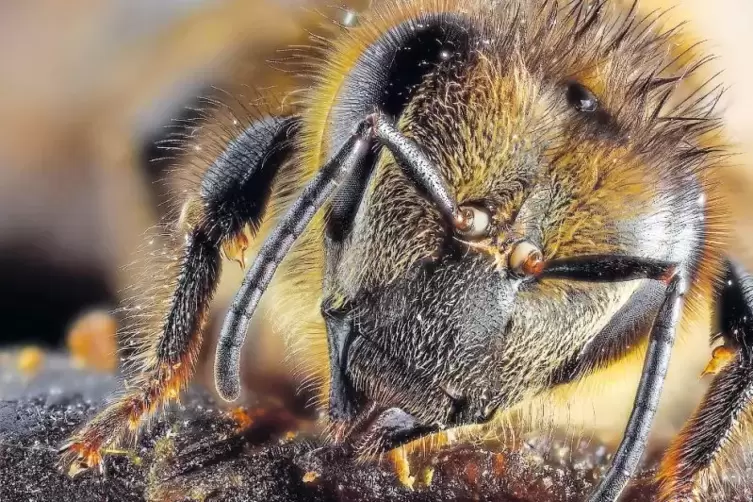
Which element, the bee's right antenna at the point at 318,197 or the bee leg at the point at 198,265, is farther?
the bee leg at the point at 198,265

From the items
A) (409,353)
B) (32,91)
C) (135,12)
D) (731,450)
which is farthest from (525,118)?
(32,91)

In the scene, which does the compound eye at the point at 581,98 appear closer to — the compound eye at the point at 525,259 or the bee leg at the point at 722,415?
the compound eye at the point at 525,259

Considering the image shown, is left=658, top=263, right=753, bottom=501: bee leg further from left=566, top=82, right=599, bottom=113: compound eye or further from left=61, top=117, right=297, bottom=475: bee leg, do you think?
left=61, top=117, right=297, bottom=475: bee leg

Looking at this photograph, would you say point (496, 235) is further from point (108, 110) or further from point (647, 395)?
point (108, 110)

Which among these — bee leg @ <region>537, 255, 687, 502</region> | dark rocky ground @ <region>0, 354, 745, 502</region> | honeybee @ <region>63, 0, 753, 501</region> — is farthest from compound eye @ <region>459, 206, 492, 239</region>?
dark rocky ground @ <region>0, 354, 745, 502</region>

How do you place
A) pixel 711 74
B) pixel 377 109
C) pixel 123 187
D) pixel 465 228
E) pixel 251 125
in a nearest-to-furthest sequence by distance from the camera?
pixel 465 228 < pixel 377 109 < pixel 711 74 < pixel 251 125 < pixel 123 187

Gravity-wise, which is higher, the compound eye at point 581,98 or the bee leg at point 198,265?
the compound eye at point 581,98

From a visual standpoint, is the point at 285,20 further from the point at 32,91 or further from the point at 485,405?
the point at 485,405

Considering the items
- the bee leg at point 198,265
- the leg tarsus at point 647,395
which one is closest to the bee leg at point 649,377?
the leg tarsus at point 647,395
